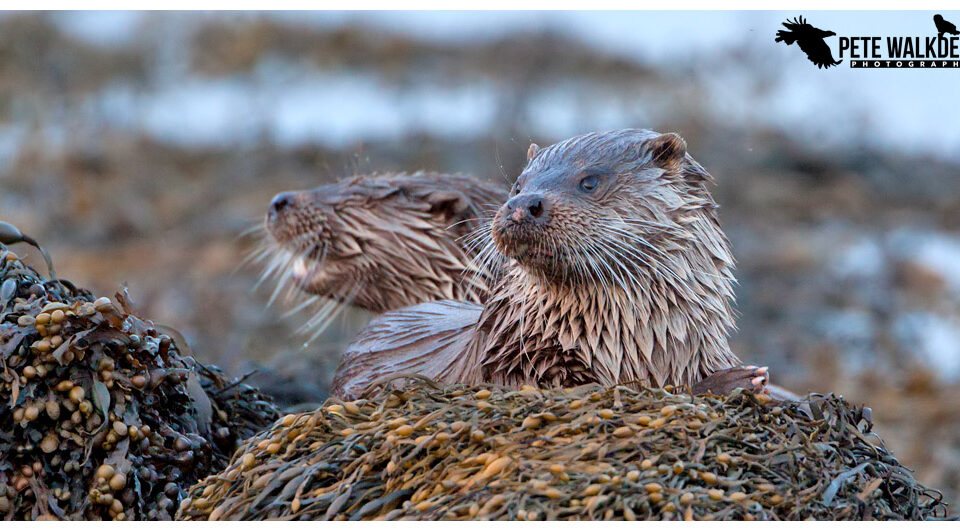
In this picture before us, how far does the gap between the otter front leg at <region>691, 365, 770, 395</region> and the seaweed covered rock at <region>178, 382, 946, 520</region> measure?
13cm

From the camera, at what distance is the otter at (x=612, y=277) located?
9.76 feet

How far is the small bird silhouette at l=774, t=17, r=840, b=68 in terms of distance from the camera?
4723mm

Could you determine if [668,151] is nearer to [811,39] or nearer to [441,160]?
[811,39]

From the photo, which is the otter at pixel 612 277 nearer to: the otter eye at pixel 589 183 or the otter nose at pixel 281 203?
the otter eye at pixel 589 183

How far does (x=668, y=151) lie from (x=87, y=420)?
174 cm

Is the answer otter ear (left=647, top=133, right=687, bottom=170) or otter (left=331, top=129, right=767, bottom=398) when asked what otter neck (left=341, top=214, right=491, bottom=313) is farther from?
otter ear (left=647, top=133, right=687, bottom=170)

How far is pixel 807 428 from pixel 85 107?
1200 centimetres

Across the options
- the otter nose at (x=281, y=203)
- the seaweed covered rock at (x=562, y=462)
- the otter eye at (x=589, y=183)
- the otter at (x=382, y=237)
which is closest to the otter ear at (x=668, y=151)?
the otter eye at (x=589, y=183)

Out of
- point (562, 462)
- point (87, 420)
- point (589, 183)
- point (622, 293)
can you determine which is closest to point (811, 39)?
point (589, 183)

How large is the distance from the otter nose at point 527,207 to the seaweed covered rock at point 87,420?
1.04 m

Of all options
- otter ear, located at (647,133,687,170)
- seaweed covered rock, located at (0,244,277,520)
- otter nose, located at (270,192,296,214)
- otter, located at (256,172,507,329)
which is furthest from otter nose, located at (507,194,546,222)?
otter nose, located at (270,192,296,214)

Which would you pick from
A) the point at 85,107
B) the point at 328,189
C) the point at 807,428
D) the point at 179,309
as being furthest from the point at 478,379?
the point at 85,107

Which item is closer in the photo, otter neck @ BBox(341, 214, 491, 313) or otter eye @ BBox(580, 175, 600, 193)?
otter eye @ BBox(580, 175, 600, 193)

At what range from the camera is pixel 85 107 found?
1314cm
